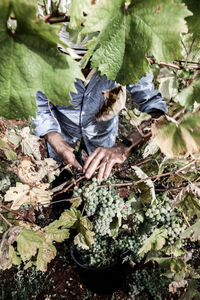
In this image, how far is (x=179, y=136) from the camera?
26.7 inches

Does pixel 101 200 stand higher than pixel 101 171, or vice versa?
pixel 101 171

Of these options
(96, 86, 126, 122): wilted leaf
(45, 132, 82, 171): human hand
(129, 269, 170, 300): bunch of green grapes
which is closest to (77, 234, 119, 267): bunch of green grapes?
(129, 269, 170, 300): bunch of green grapes

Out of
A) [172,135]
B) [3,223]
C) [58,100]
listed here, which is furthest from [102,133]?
[58,100]

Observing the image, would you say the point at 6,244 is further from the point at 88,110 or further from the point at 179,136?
the point at 88,110

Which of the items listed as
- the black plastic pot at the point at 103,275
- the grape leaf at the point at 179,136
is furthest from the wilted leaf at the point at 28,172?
the black plastic pot at the point at 103,275

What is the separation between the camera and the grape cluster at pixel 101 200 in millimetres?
1131

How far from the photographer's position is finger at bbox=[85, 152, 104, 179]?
1133 millimetres

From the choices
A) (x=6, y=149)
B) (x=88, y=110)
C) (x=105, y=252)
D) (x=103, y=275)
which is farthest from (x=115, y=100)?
(x=103, y=275)

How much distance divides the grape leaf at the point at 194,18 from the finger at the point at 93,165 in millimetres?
708

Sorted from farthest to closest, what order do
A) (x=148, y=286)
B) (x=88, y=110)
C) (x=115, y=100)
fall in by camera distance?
(x=148, y=286)
(x=88, y=110)
(x=115, y=100)

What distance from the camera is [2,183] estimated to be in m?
1.23

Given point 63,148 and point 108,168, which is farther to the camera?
point 63,148

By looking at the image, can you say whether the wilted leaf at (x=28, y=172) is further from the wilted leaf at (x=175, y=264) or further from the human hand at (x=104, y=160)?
the wilted leaf at (x=175, y=264)

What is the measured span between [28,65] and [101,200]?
0.81 meters
